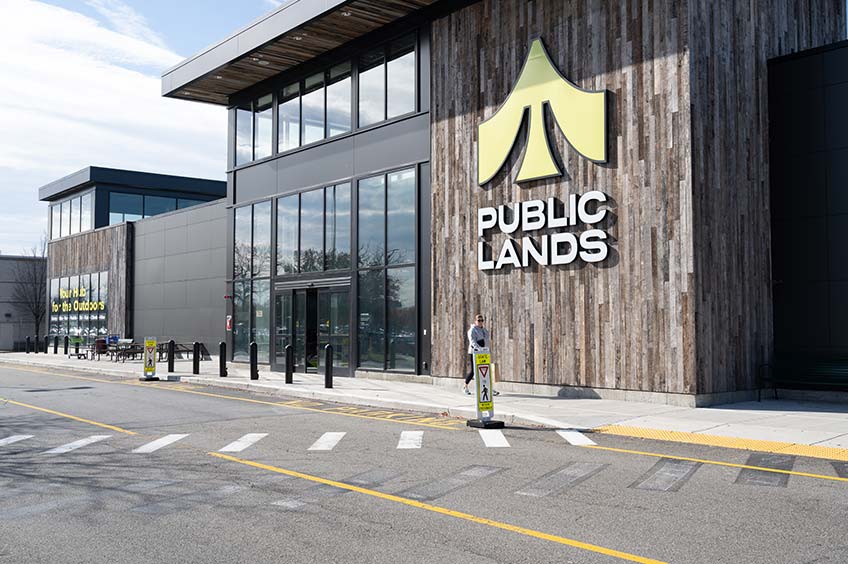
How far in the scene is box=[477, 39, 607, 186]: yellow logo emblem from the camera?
17.5 meters

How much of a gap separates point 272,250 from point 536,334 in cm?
1235

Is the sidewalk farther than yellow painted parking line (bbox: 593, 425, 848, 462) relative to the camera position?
Yes

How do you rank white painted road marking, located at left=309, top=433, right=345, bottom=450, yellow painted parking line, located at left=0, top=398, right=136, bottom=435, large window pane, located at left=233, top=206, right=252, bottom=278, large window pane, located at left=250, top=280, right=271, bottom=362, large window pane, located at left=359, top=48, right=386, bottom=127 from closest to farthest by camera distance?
white painted road marking, located at left=309, top=433, right=345, bottom=450 → yellow painted parking line, located at left=0, top=398, right=136, bottom=435 → large window pane, located at left=359, top=48, right=386, bottom=127 → large window pane, located at left=250, top=280, right=271, bottom=362 → large window pane, located at left=233, top=206, right=252, bottom=278

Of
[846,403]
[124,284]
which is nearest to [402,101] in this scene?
[846,403]

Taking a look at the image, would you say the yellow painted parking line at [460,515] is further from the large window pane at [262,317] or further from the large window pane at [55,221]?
the large window pane at [55,221]

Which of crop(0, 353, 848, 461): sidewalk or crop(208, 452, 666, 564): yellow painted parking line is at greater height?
crop(0, 353, 848, 461): sidewalk

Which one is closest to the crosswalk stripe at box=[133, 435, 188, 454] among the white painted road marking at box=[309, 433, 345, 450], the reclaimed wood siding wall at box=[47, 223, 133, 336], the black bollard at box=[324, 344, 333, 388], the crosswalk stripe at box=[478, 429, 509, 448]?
the white painted road marking at box=[309, 433, 345, 450]

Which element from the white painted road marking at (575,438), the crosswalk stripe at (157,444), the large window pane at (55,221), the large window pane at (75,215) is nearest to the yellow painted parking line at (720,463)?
the white painted road marking at (575,438)

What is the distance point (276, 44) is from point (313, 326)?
28.8 ft

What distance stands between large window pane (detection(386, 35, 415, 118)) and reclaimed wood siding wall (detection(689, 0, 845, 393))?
8.44m

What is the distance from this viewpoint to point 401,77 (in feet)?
74.7

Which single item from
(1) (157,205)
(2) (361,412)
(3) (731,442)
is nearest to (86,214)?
(1) (157,205)

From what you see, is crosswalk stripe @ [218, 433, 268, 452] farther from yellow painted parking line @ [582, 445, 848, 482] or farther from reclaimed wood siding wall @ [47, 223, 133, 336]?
reclaimed wood siding wall @ [47, 223, 133, 336]

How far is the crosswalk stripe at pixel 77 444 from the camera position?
1093 cm
